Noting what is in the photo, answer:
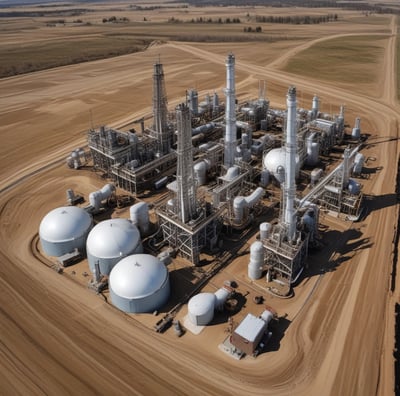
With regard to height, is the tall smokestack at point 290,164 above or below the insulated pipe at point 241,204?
above

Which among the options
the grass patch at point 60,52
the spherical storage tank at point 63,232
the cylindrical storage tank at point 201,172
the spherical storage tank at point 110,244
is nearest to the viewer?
the spherical storage tank at point 110,244

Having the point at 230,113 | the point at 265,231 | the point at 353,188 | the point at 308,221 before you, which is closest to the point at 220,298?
the point at 265,231

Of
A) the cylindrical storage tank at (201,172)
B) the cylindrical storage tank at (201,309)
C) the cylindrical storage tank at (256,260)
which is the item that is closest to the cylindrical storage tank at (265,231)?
the cylindrical storage tank at (256,260)

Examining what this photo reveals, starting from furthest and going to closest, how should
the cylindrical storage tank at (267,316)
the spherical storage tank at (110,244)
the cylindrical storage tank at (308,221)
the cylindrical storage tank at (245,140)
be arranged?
1. the cylindrical storage tank at (245,140)
2. the cylindrical storage tank at (308,221)
3. the spherical storage tank at (110,244)
4. the cylindrical storage tank at (267,316)

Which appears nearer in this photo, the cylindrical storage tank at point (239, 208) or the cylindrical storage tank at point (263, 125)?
the cylindrical storage tank at point (239, 208)

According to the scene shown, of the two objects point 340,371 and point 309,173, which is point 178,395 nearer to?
point 340,371

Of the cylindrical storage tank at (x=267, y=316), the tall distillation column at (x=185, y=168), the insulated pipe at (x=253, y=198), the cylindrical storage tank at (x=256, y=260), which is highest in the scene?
the tall distillation column at (x=185, y=168)

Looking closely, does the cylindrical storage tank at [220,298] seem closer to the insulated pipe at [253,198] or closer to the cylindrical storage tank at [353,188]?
the insulated pipe at [253,198]
